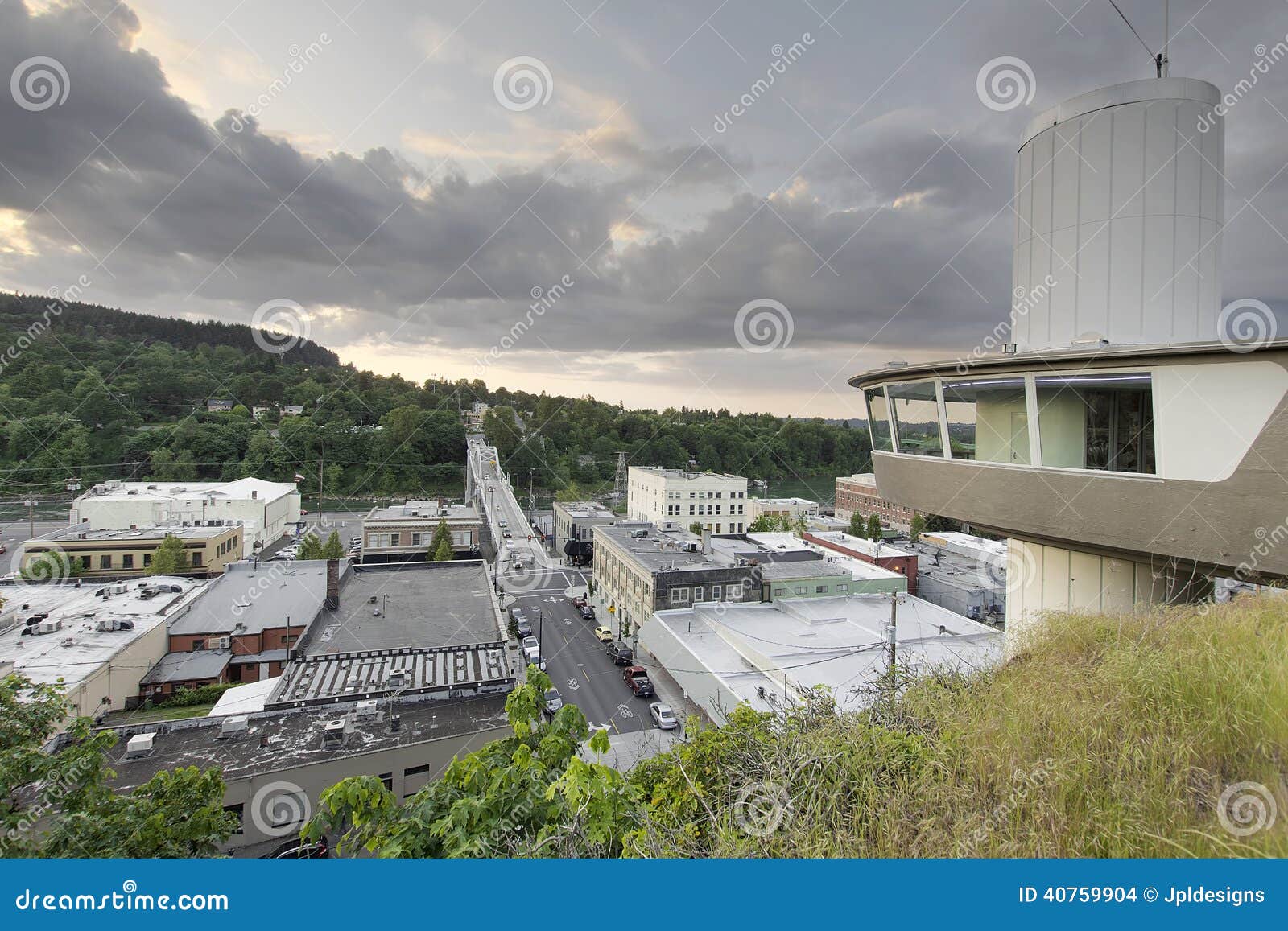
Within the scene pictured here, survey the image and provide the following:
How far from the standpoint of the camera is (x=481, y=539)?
41.0 meters

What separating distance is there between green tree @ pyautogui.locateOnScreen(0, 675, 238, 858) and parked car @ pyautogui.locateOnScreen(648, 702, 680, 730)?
41.0 ft

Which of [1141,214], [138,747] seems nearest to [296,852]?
[138,747]

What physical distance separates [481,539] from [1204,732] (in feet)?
134

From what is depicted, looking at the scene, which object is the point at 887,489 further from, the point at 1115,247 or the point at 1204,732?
the point at 1204,732

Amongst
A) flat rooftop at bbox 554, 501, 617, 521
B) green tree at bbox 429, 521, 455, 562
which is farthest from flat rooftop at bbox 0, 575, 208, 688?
flat rooftop at bbox 554, 501, 617, 521

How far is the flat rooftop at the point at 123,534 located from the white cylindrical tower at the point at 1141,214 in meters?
36.3

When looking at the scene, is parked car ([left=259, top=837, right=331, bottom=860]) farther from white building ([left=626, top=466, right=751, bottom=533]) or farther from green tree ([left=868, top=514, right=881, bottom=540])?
green tree ([left=868, top=514, right=881, bottom=540])

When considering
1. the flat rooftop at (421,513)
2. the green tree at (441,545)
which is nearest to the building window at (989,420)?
the green tree at (441,545)

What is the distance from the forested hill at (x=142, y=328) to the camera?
54125 millimetres

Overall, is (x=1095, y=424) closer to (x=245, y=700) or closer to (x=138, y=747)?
(x=138, y=747)

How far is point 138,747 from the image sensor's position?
404 inches

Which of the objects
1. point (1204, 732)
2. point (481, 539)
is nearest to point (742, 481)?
point (481, 539)

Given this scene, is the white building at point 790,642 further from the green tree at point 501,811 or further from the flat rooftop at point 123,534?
the flat rooftop at point 123,534

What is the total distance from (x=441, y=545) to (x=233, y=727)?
22.5 metres
